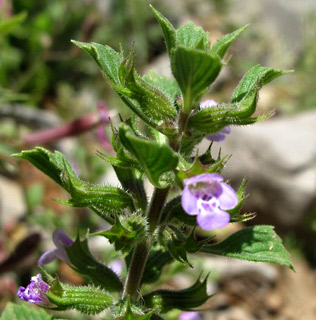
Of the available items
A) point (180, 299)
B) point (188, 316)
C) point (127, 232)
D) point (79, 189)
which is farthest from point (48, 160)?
point (188, 316)

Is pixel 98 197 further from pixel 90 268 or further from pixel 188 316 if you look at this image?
pixel 188 316

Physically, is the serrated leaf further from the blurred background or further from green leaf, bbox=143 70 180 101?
the blurred background

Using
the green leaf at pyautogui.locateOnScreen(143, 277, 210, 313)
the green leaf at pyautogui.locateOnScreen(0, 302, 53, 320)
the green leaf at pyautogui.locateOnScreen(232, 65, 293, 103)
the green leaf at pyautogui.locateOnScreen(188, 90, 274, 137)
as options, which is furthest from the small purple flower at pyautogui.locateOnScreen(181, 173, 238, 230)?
the green leaf at pyautogui.locateOnScreen(0, 302, 53, 320)

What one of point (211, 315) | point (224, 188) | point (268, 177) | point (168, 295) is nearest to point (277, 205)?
point (268, 177)

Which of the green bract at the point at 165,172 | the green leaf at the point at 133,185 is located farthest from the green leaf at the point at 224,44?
the green leaf at the point at 133,185

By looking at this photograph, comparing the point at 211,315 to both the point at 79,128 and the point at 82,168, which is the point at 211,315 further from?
the point at 79,128

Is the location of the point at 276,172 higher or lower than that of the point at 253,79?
lower
